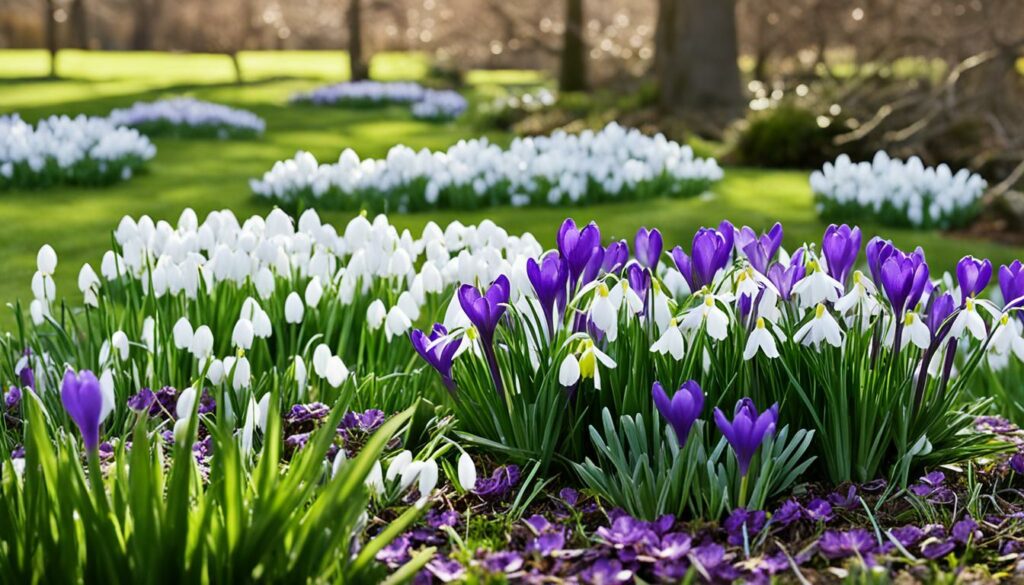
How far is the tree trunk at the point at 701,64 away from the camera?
1457 cm

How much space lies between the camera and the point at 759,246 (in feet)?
11.5

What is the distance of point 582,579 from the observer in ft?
8.69

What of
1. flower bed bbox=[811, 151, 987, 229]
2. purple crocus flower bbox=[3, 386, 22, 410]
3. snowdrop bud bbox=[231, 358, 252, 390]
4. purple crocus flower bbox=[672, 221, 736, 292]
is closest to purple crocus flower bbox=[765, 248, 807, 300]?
purple crocus flower bbox=[672, 221, 736, 292]

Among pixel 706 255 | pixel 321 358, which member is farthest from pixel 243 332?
pixel 706 255

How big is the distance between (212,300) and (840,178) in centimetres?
602

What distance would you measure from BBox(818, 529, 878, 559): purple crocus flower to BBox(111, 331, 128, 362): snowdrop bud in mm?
2182

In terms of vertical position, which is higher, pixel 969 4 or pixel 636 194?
pixel 969 4

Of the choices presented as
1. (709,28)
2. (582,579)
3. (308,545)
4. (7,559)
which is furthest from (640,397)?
(709,28)

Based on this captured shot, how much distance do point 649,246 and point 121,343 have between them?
1708 mm

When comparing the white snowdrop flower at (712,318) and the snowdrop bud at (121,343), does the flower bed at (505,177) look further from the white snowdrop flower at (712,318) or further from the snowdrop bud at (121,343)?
the white snowdrop flower at (712,318)

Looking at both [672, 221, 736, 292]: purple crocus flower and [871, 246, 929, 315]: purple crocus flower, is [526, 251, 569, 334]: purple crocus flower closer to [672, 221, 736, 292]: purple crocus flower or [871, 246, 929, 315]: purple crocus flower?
[672, 221, 736, 292]: purple crocus flower

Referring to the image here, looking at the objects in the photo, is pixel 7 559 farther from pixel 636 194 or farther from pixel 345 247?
pixel 636 194

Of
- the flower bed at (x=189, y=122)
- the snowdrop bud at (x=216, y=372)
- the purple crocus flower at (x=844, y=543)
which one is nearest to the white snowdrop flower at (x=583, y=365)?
the purple crocus flower at (x=844, y=543)

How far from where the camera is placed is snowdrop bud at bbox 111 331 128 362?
3602mm
